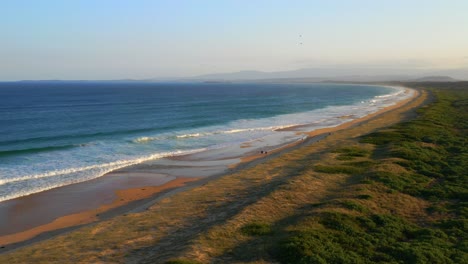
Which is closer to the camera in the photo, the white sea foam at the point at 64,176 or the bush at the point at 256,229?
the bush at the point at 256,229

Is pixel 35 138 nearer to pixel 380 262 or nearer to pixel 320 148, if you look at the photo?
pixel 320 148

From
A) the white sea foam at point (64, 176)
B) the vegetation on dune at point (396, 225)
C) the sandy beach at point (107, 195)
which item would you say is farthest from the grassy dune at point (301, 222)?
the white sea foam at point (64, 176)

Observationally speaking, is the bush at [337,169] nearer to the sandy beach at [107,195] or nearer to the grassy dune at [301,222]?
the grassy dune at [301,222]

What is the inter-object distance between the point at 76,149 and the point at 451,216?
1157 inches

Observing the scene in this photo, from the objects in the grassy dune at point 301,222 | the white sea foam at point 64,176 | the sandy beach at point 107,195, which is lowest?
the sandy beach at point 107,195

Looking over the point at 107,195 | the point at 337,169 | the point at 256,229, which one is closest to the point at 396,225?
the point at 256,229

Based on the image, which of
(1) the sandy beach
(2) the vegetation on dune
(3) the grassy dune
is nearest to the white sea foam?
(1) the sandy beach

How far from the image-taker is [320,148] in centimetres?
3106

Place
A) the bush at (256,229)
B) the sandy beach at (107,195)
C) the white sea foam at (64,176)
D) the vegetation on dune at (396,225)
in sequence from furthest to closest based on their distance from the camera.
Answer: the white sea foam at (64,176), the sandy beach at (107,195), the bush at (256,229), the vegetation on dune at (396,225)

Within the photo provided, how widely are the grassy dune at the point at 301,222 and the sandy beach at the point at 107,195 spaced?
2222 millimetres

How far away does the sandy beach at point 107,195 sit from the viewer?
16469mm

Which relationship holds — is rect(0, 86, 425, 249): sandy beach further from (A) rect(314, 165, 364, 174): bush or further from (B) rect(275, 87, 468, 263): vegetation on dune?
(B) rect(275, 87, 468, 263): vegetation on dune

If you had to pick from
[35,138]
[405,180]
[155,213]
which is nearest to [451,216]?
[405,180]

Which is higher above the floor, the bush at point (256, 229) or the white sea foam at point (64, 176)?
the bush at point (256, 229)
